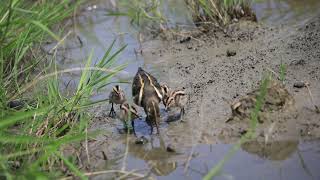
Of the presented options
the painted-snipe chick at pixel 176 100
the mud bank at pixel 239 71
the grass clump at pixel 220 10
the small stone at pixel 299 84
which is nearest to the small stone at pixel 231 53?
the mud bank at pixel 239 71

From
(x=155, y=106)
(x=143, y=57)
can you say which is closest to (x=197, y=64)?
(x=143, y=57)

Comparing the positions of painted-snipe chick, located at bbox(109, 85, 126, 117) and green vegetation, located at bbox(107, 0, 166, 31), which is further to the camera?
green vegetation, located at bbox(107, 0, 166, 31)

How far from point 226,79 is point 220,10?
1.71 m

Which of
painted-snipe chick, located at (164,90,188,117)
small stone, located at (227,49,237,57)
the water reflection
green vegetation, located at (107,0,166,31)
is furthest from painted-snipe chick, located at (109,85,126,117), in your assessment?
green vegetation, located at (107,0,166,31)

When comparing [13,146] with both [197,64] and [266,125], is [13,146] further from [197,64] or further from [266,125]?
[197,64]

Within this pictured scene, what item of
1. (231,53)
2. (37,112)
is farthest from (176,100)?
(231,53)

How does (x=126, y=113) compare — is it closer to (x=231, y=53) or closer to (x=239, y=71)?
(x=239, y=71)

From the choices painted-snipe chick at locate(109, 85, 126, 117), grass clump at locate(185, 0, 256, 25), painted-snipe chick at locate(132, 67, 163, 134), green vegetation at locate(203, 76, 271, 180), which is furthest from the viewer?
grass clump at locate(185, 0, 256, 25)

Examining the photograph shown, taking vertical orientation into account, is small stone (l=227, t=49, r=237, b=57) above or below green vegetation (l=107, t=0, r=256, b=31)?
below

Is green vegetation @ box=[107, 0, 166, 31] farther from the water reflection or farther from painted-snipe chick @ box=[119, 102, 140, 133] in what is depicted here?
the water reflection

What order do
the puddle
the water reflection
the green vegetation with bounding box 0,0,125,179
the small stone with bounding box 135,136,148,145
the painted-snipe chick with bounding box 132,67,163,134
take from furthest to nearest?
the painted-snipe chick with bounding box 132,67,163,134, the small stone with bounding box 135,136,148,145, the water reflection, the puddle, the green vegetation with bounding box 0,0,125,179

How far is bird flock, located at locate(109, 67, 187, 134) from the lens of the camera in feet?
17.1

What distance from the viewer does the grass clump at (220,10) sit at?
7559 millimetres

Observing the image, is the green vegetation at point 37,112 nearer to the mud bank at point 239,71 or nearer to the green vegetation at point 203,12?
the mud bank at point 239,71
